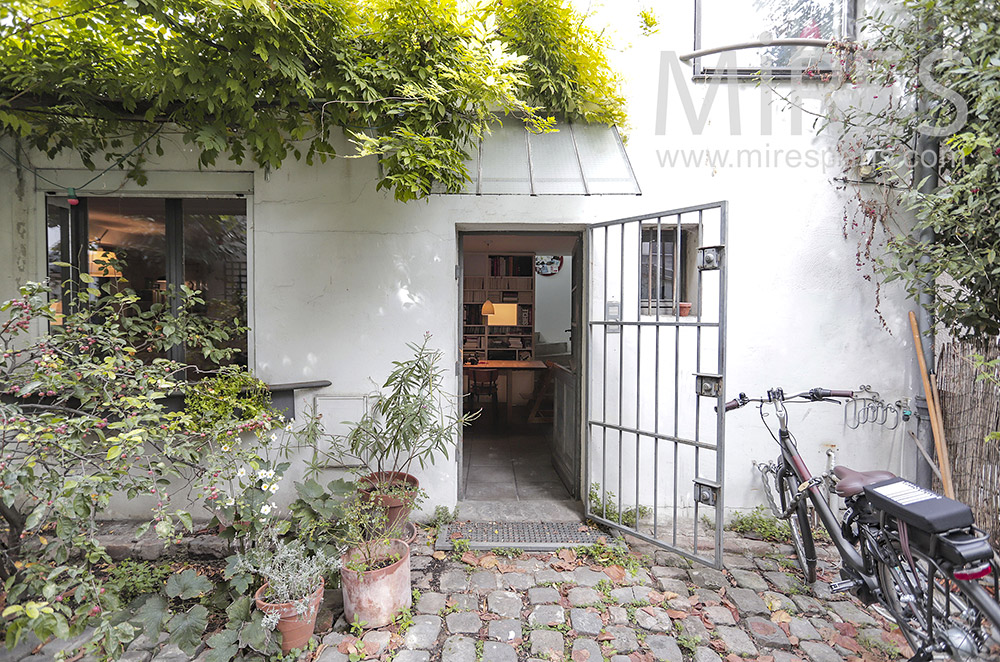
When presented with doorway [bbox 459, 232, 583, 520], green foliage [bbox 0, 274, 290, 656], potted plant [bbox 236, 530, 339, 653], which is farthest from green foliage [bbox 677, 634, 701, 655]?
green foliage [bbox 0, 274, 290, 656]

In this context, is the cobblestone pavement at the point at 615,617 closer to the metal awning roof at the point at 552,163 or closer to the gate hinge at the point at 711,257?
the gate hinge at the point at 711,257

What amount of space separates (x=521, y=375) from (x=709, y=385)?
16.8 ft

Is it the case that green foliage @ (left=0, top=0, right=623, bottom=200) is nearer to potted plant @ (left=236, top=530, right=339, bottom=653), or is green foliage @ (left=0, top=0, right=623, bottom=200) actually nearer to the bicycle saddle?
potted plant @ (left=236, top=530, right=339, bottom=653)

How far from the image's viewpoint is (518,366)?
711 cm

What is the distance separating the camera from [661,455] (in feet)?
11.9

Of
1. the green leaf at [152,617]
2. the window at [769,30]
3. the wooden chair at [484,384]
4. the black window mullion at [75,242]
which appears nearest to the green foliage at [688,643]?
the green leaf at [152,617]

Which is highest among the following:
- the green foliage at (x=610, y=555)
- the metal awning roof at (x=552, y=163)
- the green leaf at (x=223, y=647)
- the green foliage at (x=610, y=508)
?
the metal awning roof at (x=552, y=163)

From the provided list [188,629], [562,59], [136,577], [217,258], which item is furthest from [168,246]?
[562,59]

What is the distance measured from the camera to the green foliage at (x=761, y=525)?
136 inches

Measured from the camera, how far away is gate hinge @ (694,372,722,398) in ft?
9.52

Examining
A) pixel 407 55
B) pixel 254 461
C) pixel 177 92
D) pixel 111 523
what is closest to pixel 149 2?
pixel 177 92

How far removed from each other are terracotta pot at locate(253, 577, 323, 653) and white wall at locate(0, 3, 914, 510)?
1.42 metres

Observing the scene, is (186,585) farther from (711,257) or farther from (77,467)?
(711,257)

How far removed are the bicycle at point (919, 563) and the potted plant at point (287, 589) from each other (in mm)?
2813
